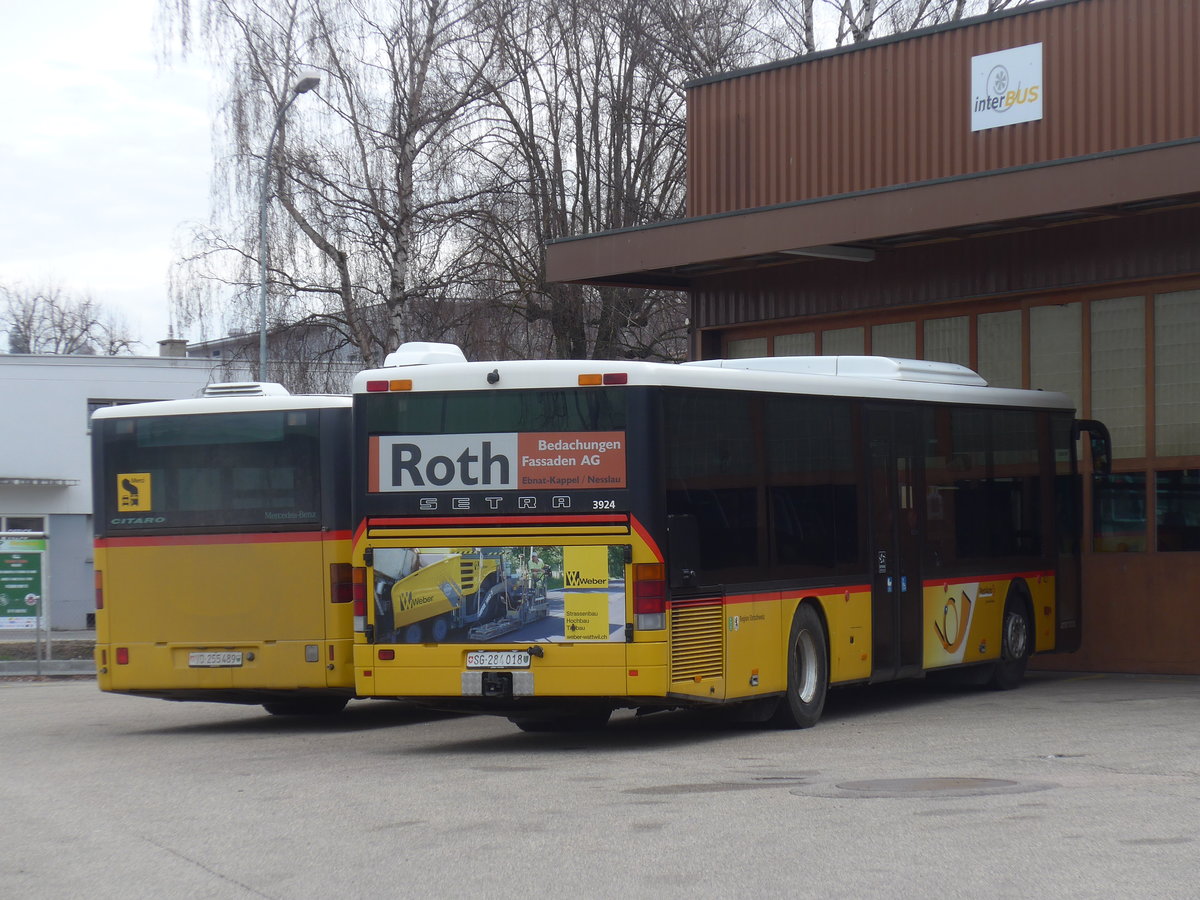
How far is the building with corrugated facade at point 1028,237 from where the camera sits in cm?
1755

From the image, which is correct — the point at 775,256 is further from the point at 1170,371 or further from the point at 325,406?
the point at 325,406

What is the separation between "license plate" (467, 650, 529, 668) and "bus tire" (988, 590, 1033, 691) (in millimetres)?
6217

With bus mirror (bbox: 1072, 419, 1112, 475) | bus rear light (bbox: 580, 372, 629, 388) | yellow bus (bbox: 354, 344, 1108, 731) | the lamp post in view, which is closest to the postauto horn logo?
bus mirror (bbox: 1072, 419, 1112, 475)

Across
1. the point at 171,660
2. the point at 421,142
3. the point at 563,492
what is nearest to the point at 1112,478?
the point at 563,492

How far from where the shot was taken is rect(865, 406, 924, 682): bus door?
46.5 feet

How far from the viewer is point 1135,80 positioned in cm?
1794

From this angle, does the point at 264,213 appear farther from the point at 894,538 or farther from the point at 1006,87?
the point at 894,538

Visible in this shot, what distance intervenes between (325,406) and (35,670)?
11615 mm

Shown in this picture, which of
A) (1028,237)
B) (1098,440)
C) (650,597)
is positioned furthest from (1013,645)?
(650,597)

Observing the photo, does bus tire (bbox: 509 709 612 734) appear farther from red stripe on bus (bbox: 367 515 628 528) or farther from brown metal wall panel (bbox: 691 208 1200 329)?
brown metal wall panel (bbox: 691 208 1200 329)

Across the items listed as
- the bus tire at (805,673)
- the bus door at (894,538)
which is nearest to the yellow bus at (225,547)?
the bus tire at (805,673)

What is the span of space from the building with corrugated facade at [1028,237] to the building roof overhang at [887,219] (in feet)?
0.07

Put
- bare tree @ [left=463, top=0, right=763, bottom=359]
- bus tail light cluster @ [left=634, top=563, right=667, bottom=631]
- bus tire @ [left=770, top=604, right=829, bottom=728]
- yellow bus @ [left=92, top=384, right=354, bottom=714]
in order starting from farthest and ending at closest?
bare tree @ [left=463, top=0, right=763, bottom=359]
yellow bus @ [left=92, top=384, right=354, bottom=714]
bus tire @ [left=770, top=604, right=829, bottom=728]
bus tail light cluster @ [left=634, top=563, right=667, bottom=631]

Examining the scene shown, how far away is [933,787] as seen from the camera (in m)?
9.59
